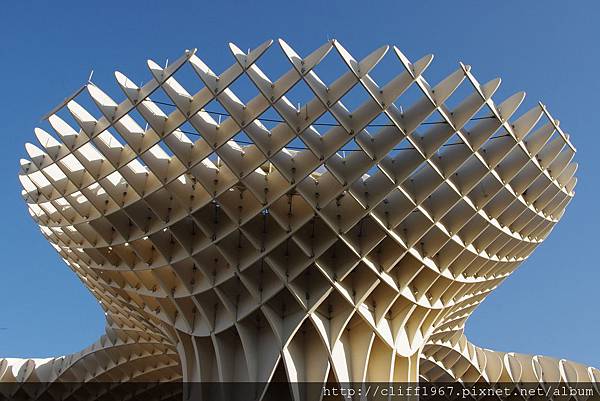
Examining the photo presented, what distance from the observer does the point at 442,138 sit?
25766 mm

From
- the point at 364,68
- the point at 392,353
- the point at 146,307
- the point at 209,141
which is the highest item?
the point at 364,68

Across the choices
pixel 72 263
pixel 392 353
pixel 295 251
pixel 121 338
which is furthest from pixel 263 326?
pixel 121 338

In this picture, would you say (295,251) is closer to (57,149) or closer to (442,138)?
(442,138)

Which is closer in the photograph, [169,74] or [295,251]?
[169,74]

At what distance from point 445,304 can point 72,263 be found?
22.0m

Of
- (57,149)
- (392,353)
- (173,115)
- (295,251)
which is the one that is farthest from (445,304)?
(57,149)

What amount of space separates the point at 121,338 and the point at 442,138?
3238 centimetres

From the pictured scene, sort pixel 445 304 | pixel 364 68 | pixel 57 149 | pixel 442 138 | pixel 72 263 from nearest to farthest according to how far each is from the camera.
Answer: pixel 364 68
pixel 442 138
pixel 57 149
pixel 445 304
pixel 72 263

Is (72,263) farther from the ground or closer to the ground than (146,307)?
farther from the ground

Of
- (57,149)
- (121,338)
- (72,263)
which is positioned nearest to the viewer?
(57,149)

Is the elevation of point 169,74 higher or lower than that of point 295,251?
higher

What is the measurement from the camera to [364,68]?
79.3 ft

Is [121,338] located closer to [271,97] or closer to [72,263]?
[72,263]

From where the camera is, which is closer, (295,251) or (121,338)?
(295,251)
